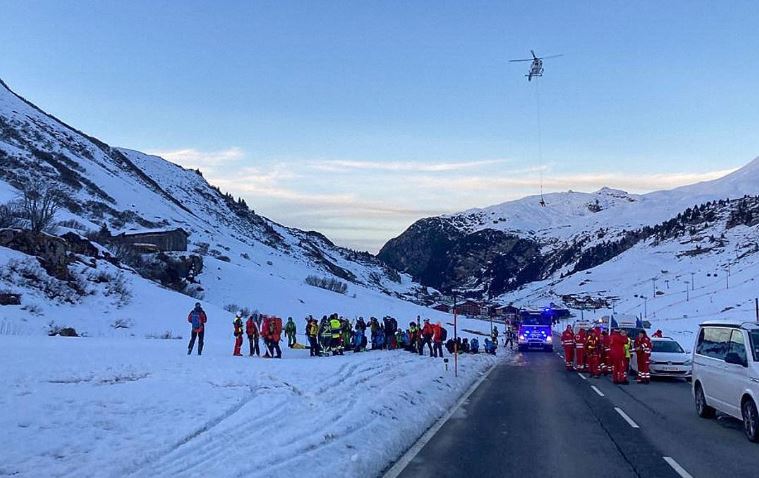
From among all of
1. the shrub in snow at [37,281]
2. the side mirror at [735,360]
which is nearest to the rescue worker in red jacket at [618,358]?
the side mirror at [735,360]

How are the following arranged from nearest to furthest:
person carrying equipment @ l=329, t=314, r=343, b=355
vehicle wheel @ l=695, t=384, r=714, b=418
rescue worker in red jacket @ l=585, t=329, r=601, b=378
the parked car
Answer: vehicle wheel @ l=695, t=384, r=714, b=418 < the parked car < rescue worker in red jacket @ l=585, t=329, r=601, b=378 < person carrying equipment @ l=329, t=314, r=343, b=355

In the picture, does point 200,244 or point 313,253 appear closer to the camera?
point 200,244

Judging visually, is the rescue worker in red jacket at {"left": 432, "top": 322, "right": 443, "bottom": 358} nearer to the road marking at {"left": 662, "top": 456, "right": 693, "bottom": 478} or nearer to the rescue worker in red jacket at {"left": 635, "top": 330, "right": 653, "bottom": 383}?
the rescue worker in red jacket at {"left": 635, "top": 330, "right": 653, "bottom": 383}

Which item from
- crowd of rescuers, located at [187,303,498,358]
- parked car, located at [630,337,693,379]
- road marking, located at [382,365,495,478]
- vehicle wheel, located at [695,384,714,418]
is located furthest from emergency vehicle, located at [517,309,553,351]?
vehicle wheel, located at [695,384,714,418]

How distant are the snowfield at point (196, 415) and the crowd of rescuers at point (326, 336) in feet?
15.4

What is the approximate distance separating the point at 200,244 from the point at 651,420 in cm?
7285

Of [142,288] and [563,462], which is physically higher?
[142,288]

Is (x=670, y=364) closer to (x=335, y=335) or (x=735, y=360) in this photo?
(x=735, y=360)

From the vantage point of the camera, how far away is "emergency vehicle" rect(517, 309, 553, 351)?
A: 46.5 meters

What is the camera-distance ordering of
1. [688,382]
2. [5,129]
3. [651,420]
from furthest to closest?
[5,129], [688,382], [651,420]

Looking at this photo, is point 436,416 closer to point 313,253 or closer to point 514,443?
point 514,443

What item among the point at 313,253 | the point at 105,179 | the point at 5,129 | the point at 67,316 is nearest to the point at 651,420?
the point at 67,316

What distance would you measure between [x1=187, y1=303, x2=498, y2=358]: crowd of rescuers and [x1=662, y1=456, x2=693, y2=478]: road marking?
12521 millimetres

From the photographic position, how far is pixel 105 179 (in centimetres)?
8775
